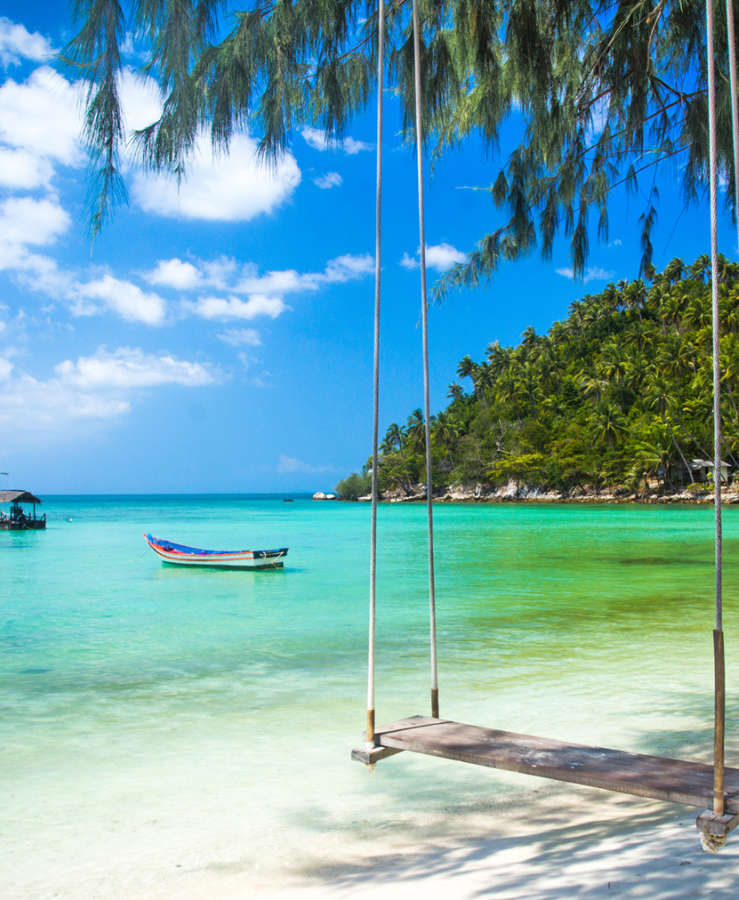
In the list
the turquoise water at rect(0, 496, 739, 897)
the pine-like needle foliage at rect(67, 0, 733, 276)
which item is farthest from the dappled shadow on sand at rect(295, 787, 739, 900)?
the pine-like needle foliage at rect(67, 0, 733, 276)

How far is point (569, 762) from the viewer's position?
244 centimetres

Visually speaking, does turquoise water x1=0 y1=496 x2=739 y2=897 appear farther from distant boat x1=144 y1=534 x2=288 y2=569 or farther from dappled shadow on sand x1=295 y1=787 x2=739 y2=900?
distant boat x1=144 y1=534 x2=288 y2=569

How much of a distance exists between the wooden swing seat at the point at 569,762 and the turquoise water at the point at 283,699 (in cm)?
90

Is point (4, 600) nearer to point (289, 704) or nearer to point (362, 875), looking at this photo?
point (289, 704)

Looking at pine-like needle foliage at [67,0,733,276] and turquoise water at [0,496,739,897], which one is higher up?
pine-like needle foliage at [67,0,733,276]

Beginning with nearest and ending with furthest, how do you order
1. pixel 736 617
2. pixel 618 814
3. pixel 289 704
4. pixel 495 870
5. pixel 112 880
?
1. pixel 495 870
2. pixel 112 880
3. pixel 618 814
4. pixel 289 704
5. pixel 736 617

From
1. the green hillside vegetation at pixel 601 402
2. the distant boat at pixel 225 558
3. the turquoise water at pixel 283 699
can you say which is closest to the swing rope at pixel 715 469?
the turquoise water at pixel 283 699

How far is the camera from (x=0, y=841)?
3.60m

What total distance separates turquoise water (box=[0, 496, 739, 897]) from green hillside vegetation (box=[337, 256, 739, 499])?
3754 cm

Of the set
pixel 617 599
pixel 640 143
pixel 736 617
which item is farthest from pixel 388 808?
pixel 617 599

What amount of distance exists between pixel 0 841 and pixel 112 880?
847 millimetres

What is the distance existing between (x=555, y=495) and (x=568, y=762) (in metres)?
67.0

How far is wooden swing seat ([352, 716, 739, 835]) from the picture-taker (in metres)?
2.18

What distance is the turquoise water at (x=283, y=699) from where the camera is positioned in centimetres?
360
